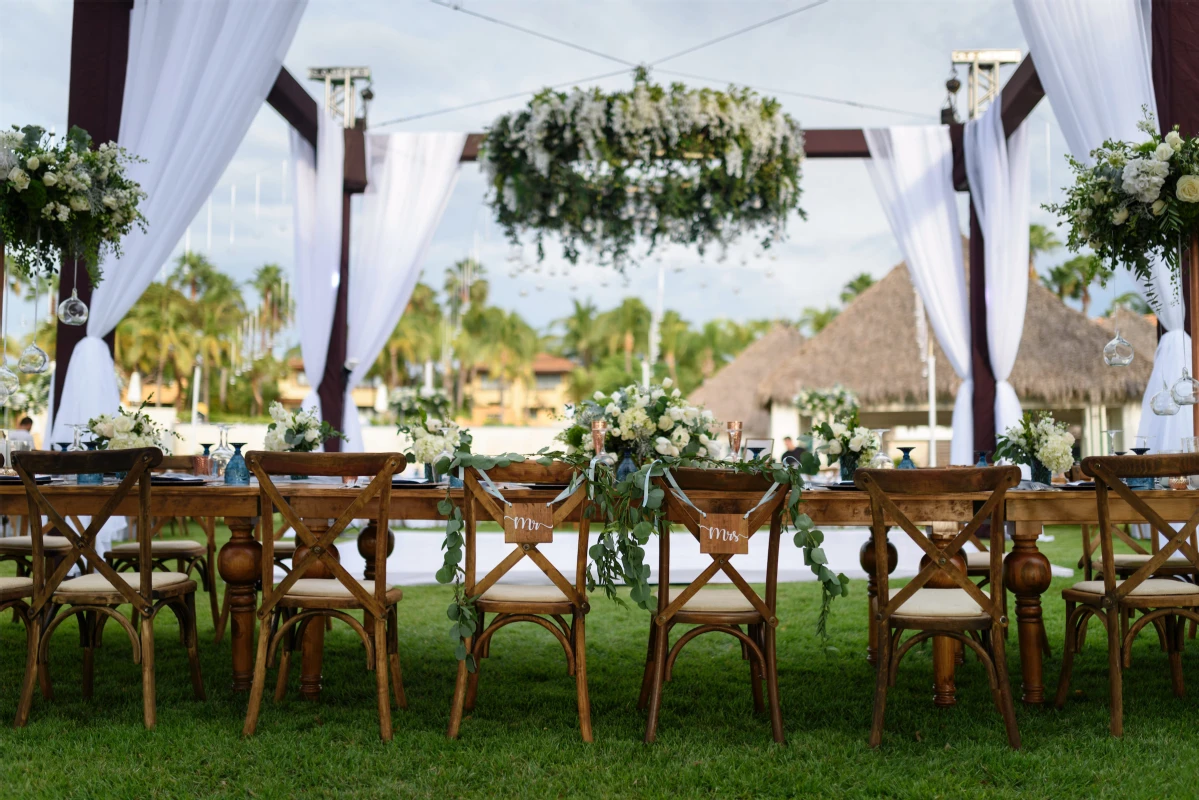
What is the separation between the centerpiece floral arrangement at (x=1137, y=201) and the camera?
3.68m

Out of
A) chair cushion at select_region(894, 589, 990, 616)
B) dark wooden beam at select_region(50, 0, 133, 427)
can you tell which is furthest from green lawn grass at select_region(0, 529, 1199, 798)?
dark wooden beam at select_region(50, 0, 133, 427)

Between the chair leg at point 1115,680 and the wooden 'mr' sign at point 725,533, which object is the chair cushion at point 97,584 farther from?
the chair leg at point 1115,680

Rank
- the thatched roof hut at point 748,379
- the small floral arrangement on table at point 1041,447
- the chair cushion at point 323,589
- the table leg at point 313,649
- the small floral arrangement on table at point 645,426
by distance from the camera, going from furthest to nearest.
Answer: the thatched roof hut at point 748,379
the small floral arrangement on table at point 1041,447
the table leg at point 313,649
the small floral arrangement on table at point 645,426
the chair cushion at point 323,589

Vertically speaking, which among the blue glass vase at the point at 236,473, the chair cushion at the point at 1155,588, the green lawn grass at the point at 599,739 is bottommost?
the green lawn grass at the point at 599,739

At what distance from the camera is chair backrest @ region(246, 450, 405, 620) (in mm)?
2891

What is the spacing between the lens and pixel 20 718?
118 inches

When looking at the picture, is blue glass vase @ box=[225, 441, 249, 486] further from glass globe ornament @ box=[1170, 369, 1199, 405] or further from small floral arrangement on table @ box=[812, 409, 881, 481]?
glass globe ornament @ box=[1170, 369, 1199, 405]

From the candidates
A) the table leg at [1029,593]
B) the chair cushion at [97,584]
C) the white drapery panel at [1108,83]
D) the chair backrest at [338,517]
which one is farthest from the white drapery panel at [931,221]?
the chair cushion at [97,584]

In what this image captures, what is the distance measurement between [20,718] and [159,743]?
1.77 ft

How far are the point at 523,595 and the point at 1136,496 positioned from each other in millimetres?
1875

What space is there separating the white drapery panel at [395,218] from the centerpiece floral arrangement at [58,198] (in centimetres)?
363

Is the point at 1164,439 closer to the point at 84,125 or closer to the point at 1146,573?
the point at 1146,573

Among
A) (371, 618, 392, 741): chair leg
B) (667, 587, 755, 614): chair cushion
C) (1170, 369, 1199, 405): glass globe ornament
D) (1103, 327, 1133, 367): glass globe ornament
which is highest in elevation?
(1103, 327, 1133, 367): glass globe ornament

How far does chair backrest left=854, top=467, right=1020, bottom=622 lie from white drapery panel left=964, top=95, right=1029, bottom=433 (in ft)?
16.8
